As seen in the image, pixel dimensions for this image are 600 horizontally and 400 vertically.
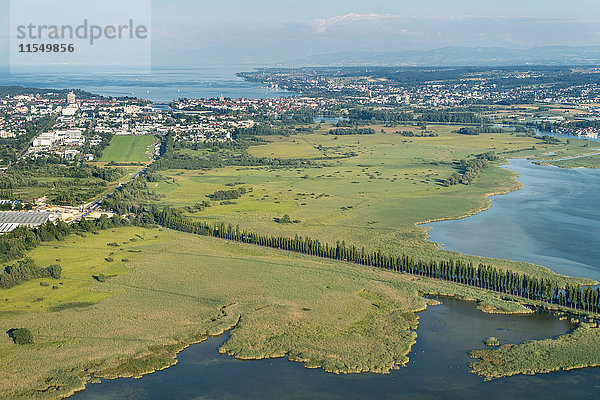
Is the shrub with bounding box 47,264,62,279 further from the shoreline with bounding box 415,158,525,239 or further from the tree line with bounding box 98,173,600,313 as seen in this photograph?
the shoreline with bounding box 415,158,525,239

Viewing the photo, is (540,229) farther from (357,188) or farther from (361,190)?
(357,188)

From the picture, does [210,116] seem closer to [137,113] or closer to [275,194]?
[137,113]

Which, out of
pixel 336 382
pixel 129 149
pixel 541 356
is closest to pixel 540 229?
pixel 541 356

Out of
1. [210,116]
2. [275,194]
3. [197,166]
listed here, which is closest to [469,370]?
[275,194]

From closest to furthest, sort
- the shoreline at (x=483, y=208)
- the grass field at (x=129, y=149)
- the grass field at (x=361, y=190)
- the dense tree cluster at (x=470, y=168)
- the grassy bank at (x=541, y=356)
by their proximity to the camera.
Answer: the grassy bank at (x=541, y=356) → the grass field at (x=361, y=190) → the shoreline at (x=483, y=208) → the dense tree cluster at (x=470, y=168) → the grass field at (x=129, y=149)

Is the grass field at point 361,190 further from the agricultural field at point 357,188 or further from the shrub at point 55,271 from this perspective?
the shrub at point 55,271

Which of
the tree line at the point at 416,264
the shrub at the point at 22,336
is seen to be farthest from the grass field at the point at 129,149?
the shrub at the point at 22,336

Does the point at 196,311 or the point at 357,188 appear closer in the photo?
the point at 196,311
